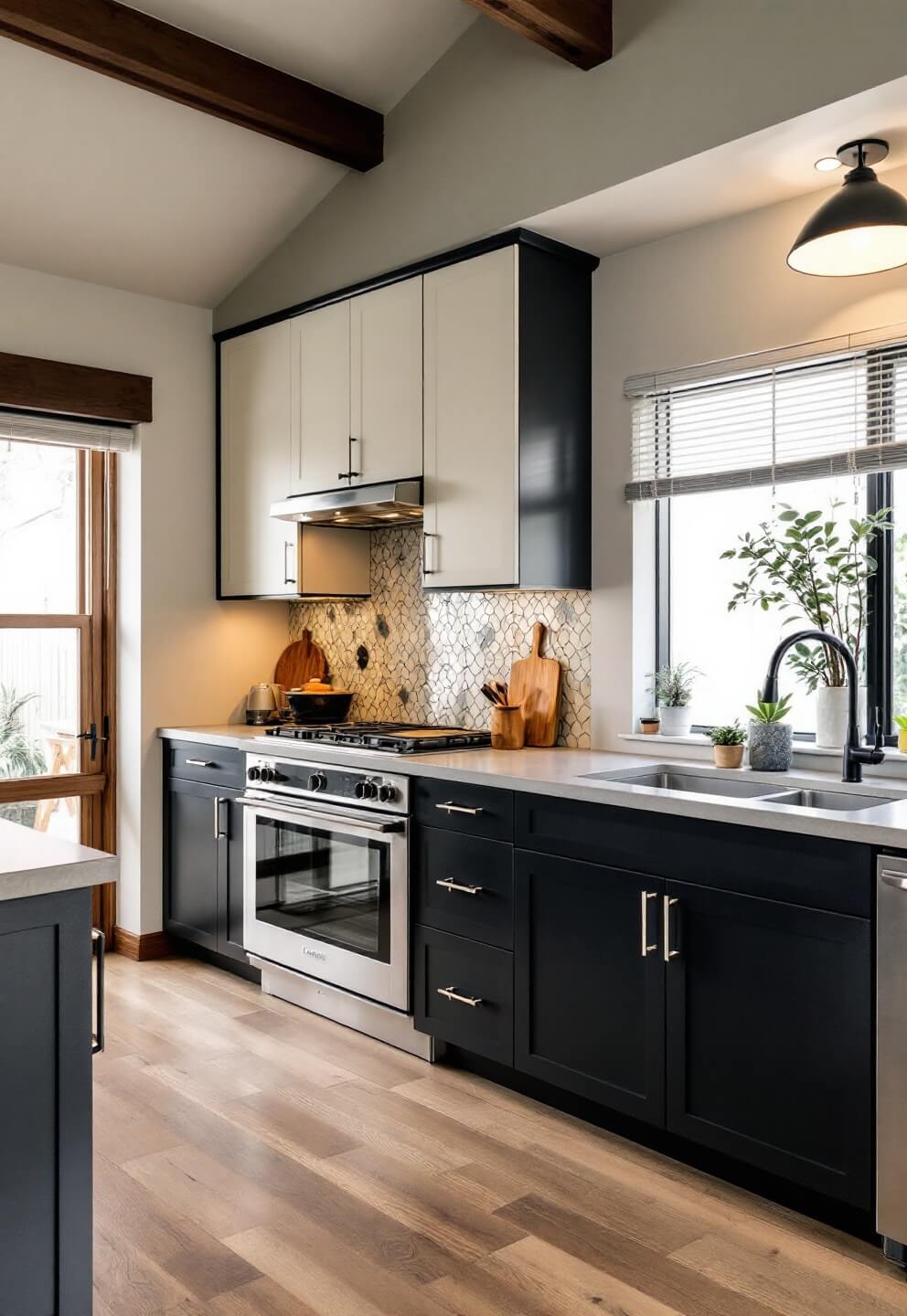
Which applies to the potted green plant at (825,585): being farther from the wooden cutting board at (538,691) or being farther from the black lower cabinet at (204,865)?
the black lower cabinet at (204,865)

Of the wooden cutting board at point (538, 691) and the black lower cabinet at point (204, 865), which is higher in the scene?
the wooden cutting board at point (538, 691)

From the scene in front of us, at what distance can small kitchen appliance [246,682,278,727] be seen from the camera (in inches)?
185

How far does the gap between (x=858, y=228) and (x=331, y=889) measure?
2500 mm

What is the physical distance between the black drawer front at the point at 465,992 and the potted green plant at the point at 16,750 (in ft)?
6.28

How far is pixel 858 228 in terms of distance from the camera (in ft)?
8.13

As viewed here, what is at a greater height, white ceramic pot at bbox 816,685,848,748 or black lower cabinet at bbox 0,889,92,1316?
white ceramic pot at bbox 816,685,848,748

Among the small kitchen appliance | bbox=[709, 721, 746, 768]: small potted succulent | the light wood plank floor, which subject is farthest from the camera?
the small kitchen appliance

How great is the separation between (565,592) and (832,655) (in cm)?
101

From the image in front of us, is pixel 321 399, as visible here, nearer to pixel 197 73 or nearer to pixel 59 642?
pixel 197 73

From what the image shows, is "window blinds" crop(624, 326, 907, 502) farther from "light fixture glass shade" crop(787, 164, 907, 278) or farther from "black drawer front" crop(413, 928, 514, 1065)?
"black drawer front" crop(413, 928, 514, 1065)

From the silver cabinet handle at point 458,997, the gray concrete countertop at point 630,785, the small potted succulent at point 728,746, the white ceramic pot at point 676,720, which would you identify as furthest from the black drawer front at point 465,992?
the white ceramic pot at point 676,720

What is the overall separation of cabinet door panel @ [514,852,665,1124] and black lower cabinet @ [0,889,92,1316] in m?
1.35

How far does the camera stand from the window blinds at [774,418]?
9.66ft

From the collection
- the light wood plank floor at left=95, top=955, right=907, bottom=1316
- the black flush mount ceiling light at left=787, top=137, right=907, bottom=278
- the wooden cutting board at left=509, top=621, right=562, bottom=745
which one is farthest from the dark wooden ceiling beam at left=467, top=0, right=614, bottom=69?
the light wood plank floor at left=95, top=955, right=907, bottom=1316
